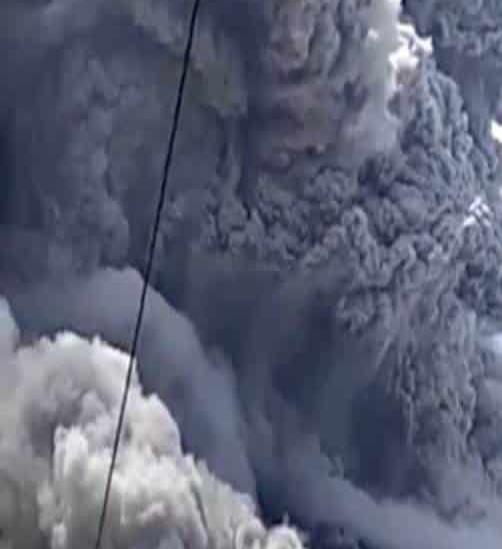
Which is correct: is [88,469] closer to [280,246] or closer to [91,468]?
[91,468]

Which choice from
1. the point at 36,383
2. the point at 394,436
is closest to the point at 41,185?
the point at 36,383

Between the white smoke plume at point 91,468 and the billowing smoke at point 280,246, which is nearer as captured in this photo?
the white smoke plume at point 91,468

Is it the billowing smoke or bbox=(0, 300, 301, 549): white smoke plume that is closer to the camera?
bbox=(0, 300, 301, 549): white smoke plume

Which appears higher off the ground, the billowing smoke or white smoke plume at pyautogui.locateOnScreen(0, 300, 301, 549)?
the billowing smoke

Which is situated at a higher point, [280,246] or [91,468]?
[280,246]

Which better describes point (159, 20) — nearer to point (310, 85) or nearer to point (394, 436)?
point (310, 85)

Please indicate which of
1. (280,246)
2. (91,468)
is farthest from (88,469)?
(280,246)

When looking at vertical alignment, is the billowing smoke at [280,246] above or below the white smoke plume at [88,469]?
above

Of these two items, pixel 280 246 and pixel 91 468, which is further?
pixel 280 246

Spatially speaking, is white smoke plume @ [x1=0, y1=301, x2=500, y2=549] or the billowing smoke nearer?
white smoke plume @ [x1=0, y1=301, x2=500, y2=549]
